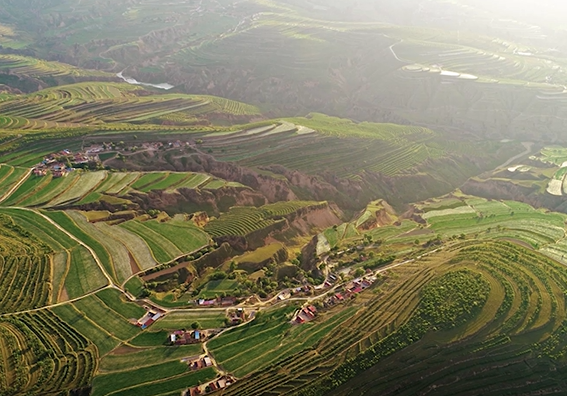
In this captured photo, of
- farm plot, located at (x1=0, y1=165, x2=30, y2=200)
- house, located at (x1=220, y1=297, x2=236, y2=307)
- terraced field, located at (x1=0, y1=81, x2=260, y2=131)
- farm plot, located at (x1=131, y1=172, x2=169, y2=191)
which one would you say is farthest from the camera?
terraced field, located at (x1=0, y1=81, x2=260, y2=131)

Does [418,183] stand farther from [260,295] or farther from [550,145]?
[260,295]

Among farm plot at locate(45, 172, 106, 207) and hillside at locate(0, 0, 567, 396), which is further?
farm plot at locate(45, 172, 106, 207)

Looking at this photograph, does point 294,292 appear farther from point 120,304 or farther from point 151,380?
point 120,304

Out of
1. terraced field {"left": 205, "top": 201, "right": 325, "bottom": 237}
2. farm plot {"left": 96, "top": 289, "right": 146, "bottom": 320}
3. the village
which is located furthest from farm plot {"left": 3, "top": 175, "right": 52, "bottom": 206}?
terraced field {"left": 205, "top": 201, "right": 325, "bottom": 237}

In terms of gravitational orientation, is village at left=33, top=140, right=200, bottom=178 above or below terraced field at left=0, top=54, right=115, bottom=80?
below

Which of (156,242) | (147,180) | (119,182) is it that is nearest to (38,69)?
(119,182)

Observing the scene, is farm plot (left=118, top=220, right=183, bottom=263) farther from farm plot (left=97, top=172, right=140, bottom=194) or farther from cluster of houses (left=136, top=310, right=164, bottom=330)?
farm plot (left=97, top=172, right=140, bottom=194)

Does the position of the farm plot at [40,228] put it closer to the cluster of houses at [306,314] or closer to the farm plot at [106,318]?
the farm plot at [106,318]
